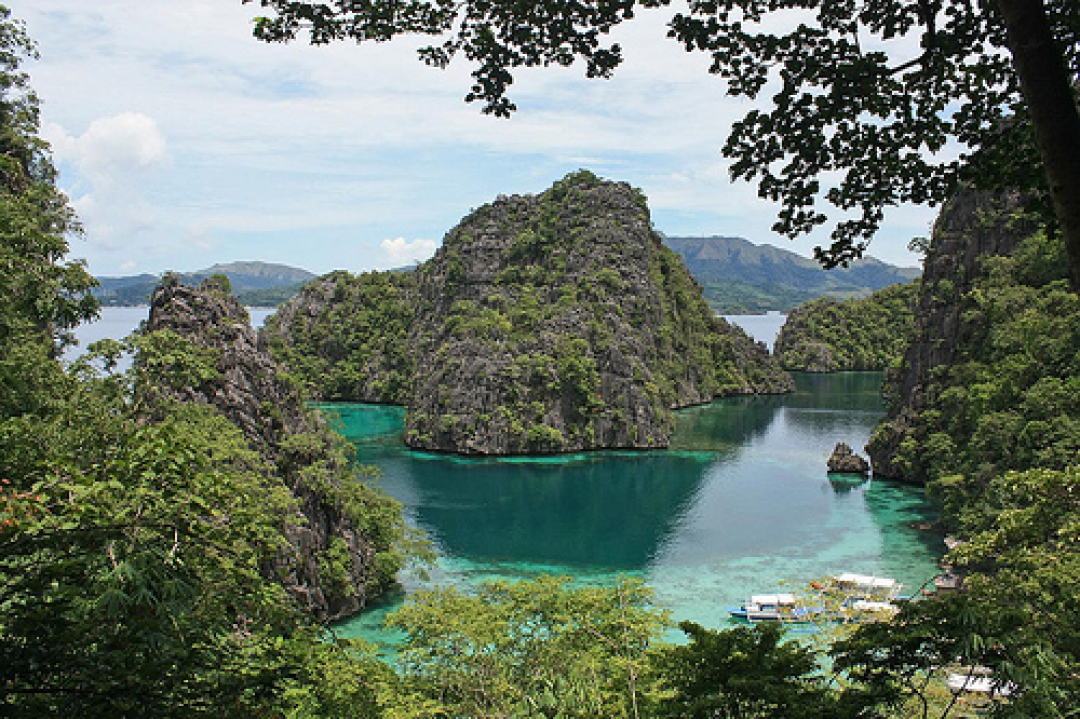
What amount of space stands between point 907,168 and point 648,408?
51032mm

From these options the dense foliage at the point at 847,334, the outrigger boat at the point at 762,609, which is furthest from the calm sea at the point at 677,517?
the dense foliage at the point at 847,334

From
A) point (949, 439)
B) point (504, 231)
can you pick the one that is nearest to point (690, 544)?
point (949, 439)

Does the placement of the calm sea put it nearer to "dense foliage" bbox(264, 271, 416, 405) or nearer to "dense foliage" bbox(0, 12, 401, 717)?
"dense foliage" bbox(0, 12, 401, 717)

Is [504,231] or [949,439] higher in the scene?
[504,231]

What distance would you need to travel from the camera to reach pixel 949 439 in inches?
1385

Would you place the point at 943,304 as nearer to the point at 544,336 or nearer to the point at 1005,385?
the point at 1005,385

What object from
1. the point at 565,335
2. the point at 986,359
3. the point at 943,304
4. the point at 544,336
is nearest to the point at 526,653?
the point at 986,359

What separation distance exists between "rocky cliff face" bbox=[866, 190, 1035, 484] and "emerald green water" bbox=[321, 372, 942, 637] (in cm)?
249

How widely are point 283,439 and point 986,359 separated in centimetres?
3239

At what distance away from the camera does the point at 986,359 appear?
35.9m

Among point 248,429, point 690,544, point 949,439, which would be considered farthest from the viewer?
point 949,439

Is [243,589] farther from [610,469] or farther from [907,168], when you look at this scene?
[610,469]

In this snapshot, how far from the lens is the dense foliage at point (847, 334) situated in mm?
105312

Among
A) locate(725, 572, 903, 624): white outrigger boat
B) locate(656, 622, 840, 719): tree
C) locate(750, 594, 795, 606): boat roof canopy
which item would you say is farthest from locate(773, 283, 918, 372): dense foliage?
locate(656, 622, 840, 719): tree
